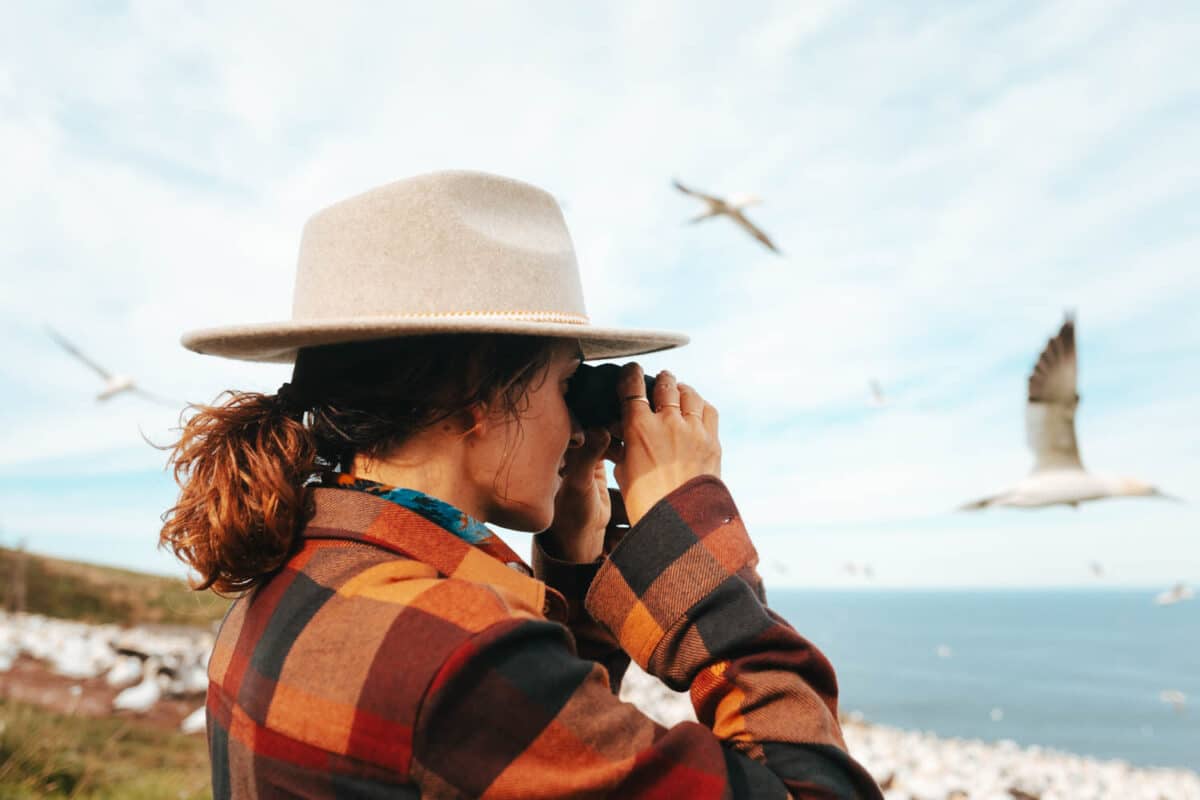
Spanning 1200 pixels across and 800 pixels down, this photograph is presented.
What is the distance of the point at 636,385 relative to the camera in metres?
1.26

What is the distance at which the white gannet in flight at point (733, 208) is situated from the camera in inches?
303

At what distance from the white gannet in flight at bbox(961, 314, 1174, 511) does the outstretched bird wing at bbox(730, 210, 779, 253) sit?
481cm

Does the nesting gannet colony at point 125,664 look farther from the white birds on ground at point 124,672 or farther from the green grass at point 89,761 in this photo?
the green grass at point 89,761

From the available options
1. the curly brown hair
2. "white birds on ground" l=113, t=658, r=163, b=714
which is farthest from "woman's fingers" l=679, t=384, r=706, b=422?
"white birds on ground" l=113, t=658, r=163, b=714

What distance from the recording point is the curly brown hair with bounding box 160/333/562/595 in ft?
3.38

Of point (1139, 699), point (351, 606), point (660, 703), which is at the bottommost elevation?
point (1139, 699)

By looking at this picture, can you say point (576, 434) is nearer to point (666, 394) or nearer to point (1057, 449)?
point (666, 394)

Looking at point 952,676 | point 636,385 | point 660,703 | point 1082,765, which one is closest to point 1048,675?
point 952,676

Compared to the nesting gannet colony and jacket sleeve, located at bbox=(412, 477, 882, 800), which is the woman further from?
the nesting gannet colony

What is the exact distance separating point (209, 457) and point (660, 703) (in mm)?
9752

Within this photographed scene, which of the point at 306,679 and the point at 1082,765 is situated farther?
the point at 1082,765

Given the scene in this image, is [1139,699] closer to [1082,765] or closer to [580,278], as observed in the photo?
[1082,765]

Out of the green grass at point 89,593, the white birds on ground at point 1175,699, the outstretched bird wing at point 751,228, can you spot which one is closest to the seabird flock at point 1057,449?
the outstretched bird wing at point 751,228

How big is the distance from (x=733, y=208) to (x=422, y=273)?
700cm
